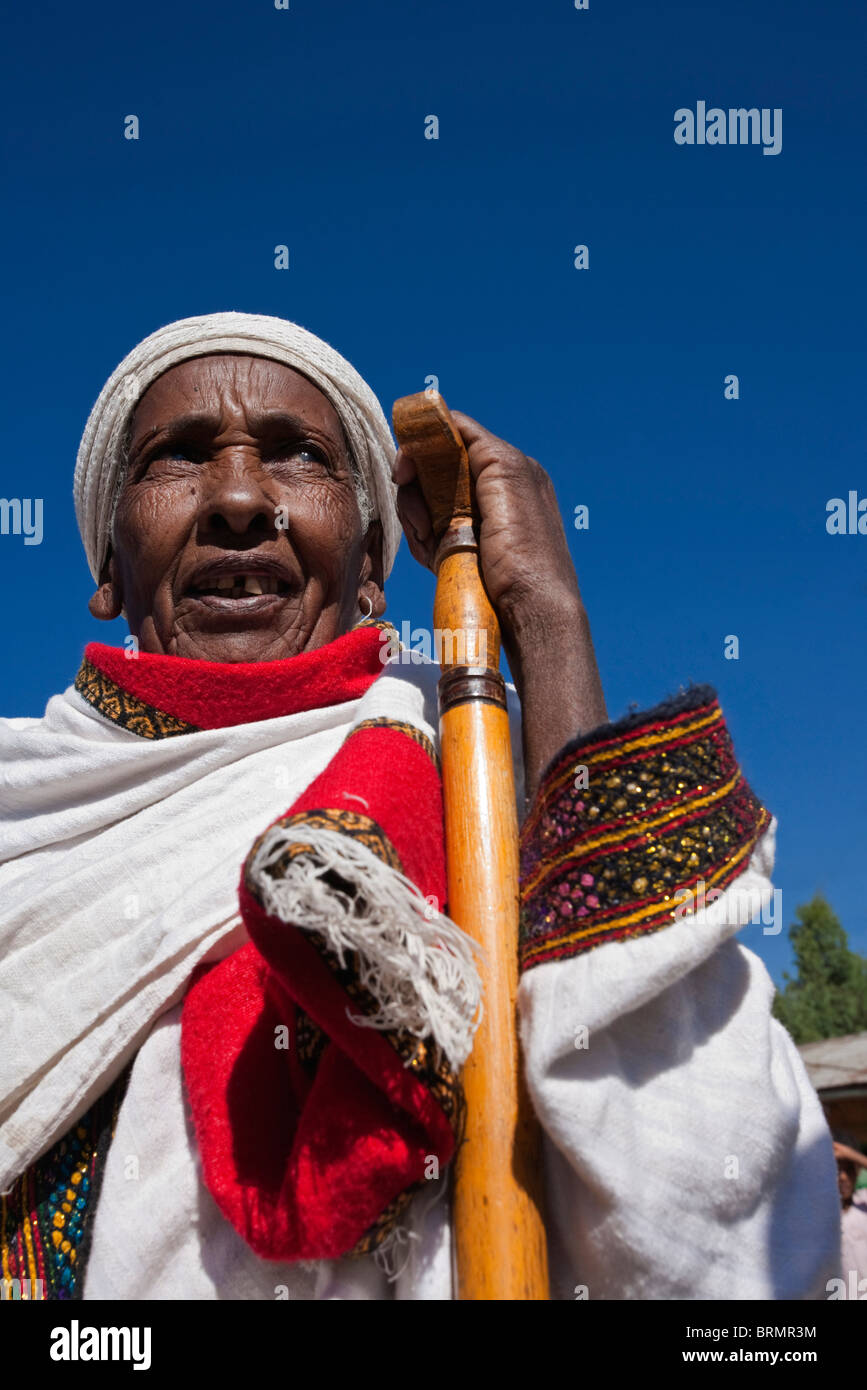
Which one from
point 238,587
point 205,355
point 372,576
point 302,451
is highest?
point 205,355

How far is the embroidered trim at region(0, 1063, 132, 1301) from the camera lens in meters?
1.94

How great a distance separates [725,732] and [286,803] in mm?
895

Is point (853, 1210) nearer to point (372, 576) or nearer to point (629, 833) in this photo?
point (372, 576)

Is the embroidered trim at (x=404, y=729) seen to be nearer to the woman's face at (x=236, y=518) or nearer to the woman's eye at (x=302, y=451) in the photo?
the woman's face at (x=236, y=518)

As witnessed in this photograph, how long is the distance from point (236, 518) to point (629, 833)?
1.40m

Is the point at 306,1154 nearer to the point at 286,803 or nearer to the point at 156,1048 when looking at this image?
the point at 156,1048

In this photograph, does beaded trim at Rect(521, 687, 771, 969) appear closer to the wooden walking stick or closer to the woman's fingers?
the wooden walking stick

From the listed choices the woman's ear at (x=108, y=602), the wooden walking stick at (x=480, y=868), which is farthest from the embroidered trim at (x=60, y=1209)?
the woman's ear at (x=108, y=602)

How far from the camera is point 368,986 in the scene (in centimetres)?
156

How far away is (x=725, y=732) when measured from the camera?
→ 1.93m

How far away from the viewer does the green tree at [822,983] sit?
3630cm

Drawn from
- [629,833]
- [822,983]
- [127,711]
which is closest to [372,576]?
[127,711]

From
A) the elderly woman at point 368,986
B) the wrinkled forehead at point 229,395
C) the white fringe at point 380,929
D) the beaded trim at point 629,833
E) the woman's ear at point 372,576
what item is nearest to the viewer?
the white fringe at point 380,929
